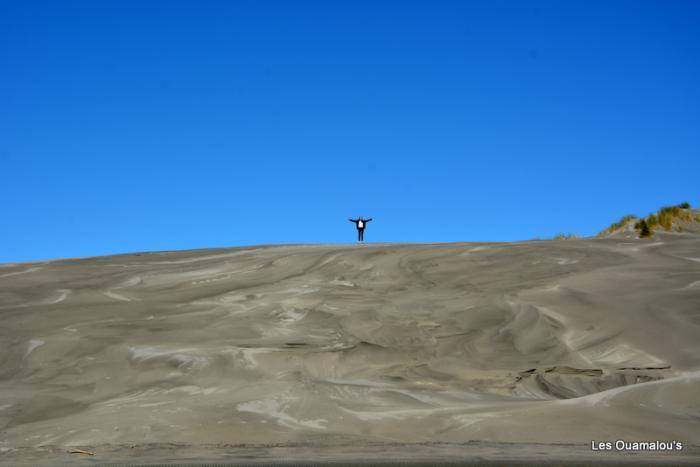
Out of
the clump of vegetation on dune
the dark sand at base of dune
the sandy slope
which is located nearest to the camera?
the dark sand at base of dune

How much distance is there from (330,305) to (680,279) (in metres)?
3.14

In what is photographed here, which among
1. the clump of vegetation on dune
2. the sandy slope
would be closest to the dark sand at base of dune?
the sandy slope

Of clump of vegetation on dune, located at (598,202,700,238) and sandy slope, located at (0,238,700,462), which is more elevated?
clump of vegetation on dune, located at (598,202,700,238)

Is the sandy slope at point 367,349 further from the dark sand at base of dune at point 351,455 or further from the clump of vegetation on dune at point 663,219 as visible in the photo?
the clump of vegetation on dune at point 663,219

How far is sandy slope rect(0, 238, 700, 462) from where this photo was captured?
542cm

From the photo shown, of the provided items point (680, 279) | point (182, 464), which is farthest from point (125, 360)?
point (680, 279)

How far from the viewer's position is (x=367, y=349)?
7.16 meters

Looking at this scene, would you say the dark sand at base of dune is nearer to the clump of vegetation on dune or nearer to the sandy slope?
the sandy slope

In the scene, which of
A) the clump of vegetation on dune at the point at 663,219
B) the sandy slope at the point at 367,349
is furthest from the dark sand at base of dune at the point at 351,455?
the clump of vegetation on dune at the point at 663,219

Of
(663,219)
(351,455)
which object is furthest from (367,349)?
(663,219)

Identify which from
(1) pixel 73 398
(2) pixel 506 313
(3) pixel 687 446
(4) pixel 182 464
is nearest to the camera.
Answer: (4) pixel 182 464

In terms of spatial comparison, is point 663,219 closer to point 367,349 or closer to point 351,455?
point 367,349

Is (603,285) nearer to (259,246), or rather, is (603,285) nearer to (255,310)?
(255,310)

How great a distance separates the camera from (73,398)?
614 cm
